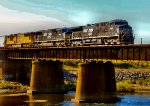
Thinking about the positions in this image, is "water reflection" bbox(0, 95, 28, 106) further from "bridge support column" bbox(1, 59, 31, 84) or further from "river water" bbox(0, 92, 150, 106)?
"bridge support column" bbox(1, 59, 31, 84)

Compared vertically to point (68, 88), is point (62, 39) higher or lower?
higher

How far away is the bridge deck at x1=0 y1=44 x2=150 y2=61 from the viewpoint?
51.1 metres

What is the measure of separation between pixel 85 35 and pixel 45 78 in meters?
12.7

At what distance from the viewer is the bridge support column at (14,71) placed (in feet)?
295

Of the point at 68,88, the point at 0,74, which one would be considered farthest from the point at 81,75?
the point at 0,74

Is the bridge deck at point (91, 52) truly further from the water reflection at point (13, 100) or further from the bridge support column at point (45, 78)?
the water reflection at point (13, 100)

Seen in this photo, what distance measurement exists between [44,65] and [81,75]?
1795 cm

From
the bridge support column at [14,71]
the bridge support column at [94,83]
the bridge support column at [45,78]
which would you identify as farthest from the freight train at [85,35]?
the bridge support column at [14,71]

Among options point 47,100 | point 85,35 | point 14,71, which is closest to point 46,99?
point 47,100

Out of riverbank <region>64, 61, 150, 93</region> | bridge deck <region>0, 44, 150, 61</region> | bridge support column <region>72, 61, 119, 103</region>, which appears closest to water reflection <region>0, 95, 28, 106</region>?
bridge deck <region>0, 44, 150, 61</region>

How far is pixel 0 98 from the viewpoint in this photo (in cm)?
6844

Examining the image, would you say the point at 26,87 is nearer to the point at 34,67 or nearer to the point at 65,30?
the point at 34,67

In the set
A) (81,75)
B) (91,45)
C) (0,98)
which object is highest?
(91,45)

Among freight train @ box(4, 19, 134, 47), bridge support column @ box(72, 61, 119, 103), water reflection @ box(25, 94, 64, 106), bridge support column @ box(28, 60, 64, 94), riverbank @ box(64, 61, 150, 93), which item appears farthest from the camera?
riverbank @ box(64, 61, 150, 93)
